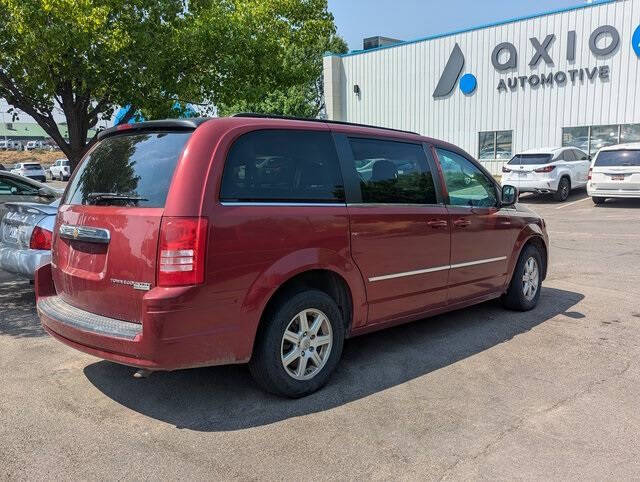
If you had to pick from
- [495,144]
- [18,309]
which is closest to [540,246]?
[18,309]

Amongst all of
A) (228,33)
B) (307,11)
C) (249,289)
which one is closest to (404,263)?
(249,289)

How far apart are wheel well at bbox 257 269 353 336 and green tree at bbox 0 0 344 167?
7513 millimetres

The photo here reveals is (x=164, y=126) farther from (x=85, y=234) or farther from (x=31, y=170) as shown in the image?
(x=31, y=170)

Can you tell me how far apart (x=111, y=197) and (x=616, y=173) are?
15.5 m

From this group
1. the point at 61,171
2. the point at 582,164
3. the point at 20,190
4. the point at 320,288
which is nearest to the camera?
the point at 320,288

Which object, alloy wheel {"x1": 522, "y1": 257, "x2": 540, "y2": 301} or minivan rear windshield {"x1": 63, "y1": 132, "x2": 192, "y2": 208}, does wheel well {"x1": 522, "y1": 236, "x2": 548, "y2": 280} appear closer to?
alloy wheel {"x1": 522, "y1": 257, "x2": 540, "y2": 301}

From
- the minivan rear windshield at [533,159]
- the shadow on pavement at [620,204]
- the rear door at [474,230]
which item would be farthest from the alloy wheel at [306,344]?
the minivan rear windshield at [533,159]

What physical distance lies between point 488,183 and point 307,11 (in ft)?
120

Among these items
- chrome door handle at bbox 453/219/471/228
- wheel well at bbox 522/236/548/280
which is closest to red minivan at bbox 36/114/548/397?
chrome door handle at bbox 453/219/471/228

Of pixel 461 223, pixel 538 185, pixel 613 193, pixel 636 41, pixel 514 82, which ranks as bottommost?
pixel 613 193

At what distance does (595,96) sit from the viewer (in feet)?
69.1

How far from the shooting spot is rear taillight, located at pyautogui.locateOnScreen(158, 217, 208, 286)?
11.0 feet

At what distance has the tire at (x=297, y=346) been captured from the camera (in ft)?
12.5

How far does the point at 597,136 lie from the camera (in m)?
21.2
